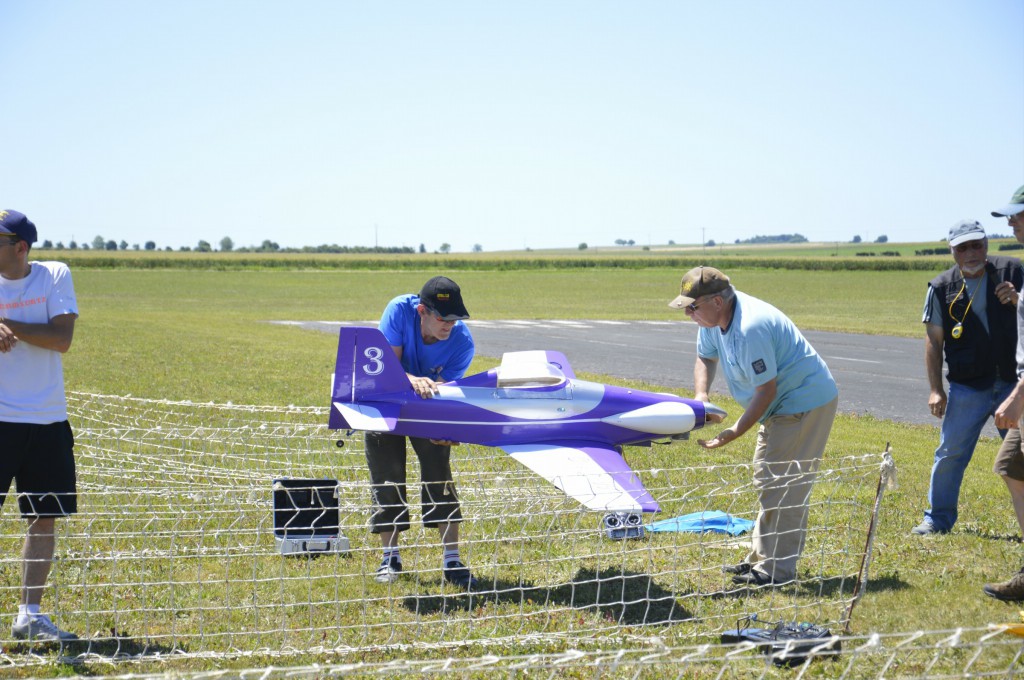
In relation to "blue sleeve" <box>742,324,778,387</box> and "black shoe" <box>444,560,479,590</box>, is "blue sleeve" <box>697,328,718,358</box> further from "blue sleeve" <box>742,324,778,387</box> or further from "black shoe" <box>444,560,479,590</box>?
"black shoe" <box>444,560,479,590</box>

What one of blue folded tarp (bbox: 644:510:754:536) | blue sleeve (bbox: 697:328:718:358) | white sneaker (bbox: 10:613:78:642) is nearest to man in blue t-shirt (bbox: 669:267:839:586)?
blue sleeve (bbox: 697:328:718:358)

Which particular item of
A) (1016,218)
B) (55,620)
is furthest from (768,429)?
(55,620)

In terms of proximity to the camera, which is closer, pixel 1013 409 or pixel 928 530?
pixel 1013 409

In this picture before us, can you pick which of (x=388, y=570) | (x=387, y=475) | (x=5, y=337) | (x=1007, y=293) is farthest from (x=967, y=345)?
(x=5, y=337)

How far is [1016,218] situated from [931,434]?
695 cm

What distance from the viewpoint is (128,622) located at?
5188 mm

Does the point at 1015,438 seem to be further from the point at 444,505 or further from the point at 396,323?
the point at 396,323

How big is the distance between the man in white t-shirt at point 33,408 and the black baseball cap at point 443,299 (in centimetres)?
219

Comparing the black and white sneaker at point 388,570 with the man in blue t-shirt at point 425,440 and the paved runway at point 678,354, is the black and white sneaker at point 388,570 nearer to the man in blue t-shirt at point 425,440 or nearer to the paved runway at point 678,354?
the man in blue t-shirt at point 425,440

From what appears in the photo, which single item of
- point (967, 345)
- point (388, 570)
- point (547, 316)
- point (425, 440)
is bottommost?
point (388, 570)

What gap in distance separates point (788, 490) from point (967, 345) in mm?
2197

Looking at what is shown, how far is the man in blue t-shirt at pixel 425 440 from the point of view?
5.91 m

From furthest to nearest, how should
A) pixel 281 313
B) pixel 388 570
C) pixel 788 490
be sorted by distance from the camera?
pixel 281 313
pixel 388 570
pixel 788 490

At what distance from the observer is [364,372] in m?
6.28
